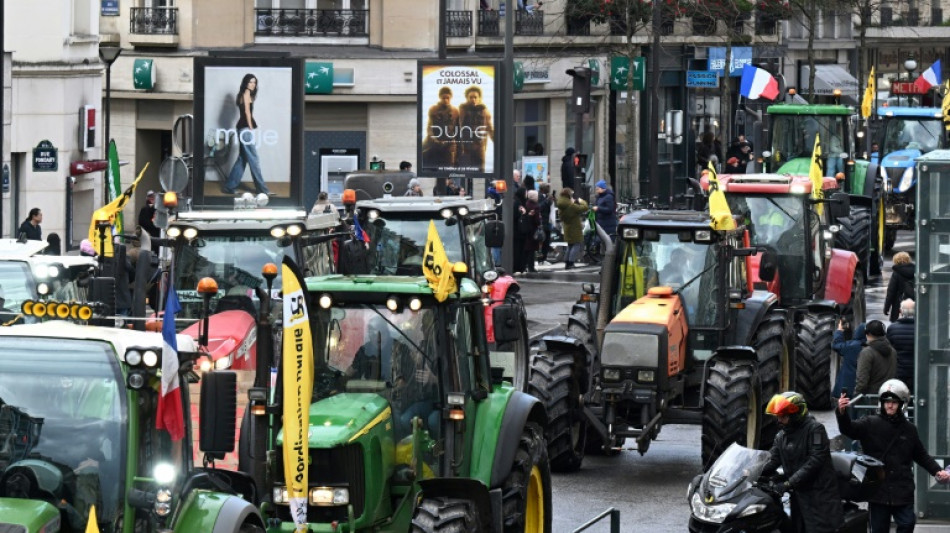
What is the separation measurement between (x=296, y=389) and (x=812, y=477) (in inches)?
165

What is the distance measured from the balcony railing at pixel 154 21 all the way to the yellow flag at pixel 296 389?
3477 centimetres

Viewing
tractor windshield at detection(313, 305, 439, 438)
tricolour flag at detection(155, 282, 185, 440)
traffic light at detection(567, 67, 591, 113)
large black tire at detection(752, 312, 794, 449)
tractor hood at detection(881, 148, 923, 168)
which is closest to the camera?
tricolour flag at detection(155, 282, 185, 440)

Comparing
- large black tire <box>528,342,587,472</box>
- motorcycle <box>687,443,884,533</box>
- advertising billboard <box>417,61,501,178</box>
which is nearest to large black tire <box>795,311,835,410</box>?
large black tire <box>528,342,587,472</box>

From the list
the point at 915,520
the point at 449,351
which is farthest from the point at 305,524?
the point at 915,520

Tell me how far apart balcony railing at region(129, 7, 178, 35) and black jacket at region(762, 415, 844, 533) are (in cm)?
3315

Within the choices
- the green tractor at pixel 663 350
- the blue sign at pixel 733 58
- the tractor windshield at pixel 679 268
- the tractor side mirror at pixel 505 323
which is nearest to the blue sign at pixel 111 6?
the green tractor at pixel 663 350

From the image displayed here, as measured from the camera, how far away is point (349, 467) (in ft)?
38.1

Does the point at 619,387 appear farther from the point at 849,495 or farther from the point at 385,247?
the point at 385,247

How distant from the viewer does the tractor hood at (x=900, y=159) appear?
4269 centimetres

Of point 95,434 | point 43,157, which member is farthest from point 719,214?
point 43,157

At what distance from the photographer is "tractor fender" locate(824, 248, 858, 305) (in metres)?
26.0

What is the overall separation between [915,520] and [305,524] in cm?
544

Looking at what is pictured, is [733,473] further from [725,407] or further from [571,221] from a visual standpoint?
[571,221]

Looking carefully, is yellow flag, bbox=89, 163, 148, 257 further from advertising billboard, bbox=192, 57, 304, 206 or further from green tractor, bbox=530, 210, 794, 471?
advertising billboard, bbox=192, 57, 304, 206
